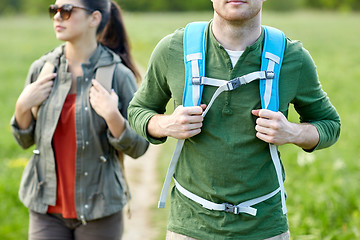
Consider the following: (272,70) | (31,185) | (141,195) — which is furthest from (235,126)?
(141,195)

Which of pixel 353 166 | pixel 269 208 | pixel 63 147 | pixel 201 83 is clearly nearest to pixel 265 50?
pixel 201 83

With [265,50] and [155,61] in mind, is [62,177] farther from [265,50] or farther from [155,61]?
[265,50]

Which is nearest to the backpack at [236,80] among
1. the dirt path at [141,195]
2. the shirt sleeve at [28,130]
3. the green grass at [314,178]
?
Result: the shirt sleeve at [28,130]

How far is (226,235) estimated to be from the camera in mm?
2588

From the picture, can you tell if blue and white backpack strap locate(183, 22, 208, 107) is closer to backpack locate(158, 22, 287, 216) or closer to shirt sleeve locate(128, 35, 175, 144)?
backpack locate(158, 22, 287, 216)

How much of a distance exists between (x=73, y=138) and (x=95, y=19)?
2.90 feet

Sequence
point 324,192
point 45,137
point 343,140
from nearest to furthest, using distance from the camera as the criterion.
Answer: point 45,137, point 324,192, point 343,140

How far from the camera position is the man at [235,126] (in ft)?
8.16

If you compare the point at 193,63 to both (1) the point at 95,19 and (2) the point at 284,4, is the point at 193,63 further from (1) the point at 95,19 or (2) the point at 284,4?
(2) the point at 284,4

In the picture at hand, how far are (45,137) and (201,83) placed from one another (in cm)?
152

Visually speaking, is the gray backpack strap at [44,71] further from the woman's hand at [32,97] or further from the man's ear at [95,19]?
the man's ear at [95,19]

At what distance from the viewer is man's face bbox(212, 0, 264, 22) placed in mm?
2410

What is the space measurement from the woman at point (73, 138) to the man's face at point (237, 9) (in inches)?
50.2

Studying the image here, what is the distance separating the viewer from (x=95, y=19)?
3.83m
